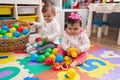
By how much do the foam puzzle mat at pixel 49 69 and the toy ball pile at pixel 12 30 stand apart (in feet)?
0.53

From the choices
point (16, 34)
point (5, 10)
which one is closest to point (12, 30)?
point (16, 34)

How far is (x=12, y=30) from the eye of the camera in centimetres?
130

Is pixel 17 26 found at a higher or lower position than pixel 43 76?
higher

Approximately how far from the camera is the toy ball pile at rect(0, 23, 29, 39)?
4.09ft

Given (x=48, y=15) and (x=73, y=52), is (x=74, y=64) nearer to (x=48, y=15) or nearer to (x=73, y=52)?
(x=73, y=52)

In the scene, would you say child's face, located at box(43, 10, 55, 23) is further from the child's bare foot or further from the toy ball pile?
the child's bare foot

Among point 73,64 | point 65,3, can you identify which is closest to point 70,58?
point 73,64

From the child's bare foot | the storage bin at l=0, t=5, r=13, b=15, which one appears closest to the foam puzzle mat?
the child's bare foot

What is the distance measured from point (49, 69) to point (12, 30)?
0.61 meters

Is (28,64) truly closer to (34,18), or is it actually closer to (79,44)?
(79,44)

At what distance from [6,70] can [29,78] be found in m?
0.21

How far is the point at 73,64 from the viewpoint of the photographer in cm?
93

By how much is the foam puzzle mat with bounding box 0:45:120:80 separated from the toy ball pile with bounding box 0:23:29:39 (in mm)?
161

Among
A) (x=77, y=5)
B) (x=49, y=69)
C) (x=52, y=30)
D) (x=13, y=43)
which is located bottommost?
(x=49, y=69)
